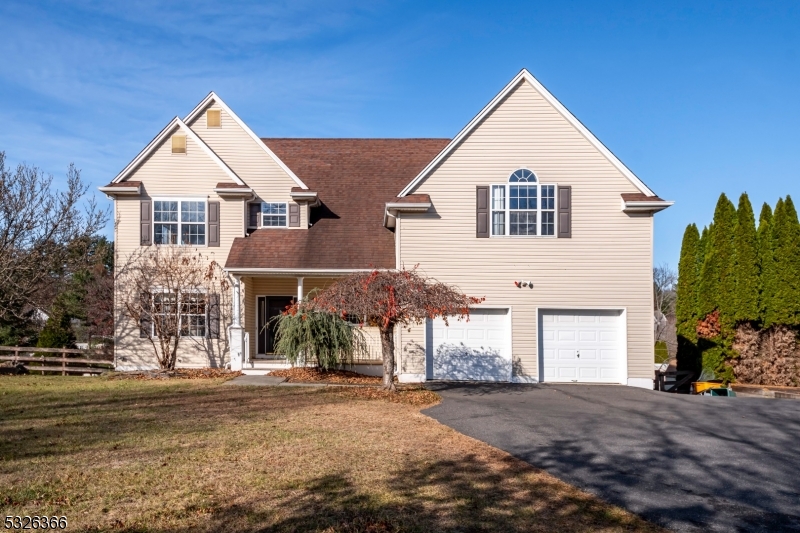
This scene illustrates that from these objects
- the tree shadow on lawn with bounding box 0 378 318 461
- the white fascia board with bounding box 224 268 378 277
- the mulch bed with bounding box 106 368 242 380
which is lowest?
the mulch bed with bounding box 106 368 242 380

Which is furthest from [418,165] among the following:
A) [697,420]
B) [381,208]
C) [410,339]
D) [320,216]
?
[697,420]

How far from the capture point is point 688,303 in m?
21.7

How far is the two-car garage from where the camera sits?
17234 mm

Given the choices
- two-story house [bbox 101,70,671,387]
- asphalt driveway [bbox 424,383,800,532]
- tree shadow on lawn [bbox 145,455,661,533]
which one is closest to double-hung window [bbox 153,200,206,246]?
two-story house [bbox 101,70,671,387]

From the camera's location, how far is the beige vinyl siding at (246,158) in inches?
795

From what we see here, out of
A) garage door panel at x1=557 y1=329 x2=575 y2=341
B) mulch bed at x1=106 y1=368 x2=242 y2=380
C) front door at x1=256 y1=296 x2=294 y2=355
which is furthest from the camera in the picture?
front door at x1=256 y1=296 x2=294 y2=355

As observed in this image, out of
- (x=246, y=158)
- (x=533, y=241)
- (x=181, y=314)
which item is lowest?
(x=181, y=314)

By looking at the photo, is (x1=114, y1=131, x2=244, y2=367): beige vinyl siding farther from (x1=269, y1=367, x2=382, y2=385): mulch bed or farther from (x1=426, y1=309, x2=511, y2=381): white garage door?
(x1=426, y1=309, x2=511, y2=381): white garage door

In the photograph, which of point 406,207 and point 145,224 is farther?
point 145,224

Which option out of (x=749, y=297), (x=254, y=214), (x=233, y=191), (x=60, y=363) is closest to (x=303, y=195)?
(x=254, y=214)

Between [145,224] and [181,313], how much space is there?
299 cm

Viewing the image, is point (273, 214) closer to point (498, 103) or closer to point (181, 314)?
point (181, 314)

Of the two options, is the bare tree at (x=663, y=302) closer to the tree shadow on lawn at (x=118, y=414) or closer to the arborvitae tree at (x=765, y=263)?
the arborvitae tree at (x=765, y=263)

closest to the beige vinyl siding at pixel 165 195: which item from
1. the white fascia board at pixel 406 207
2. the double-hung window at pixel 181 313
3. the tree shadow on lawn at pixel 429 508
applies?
the double-hung window at pixel 181 313
